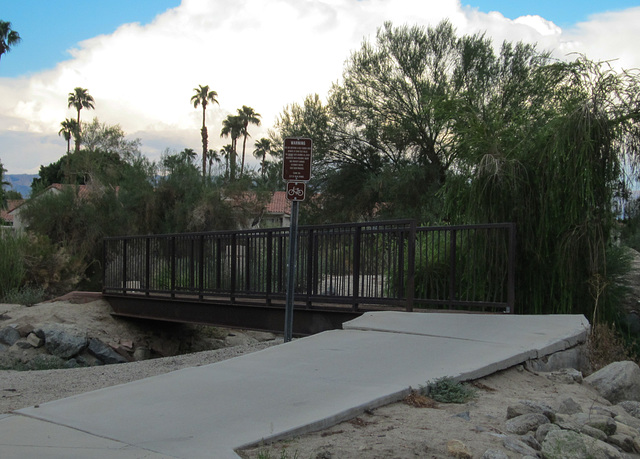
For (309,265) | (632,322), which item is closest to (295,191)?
(309,265)

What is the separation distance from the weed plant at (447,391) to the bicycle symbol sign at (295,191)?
13.1 ft

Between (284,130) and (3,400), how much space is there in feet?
86.0

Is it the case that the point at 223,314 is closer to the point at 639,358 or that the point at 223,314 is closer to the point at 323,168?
the point at 639,358

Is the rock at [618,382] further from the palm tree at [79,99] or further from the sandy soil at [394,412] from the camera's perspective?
the palm tree at [79,99]

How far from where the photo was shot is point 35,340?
14.2 m

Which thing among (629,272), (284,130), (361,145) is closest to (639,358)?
(629,272)

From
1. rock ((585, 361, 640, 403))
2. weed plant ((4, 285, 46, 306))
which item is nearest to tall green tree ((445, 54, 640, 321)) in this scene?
rock ((585, 361, 640, 403))

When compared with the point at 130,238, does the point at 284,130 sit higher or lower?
higher

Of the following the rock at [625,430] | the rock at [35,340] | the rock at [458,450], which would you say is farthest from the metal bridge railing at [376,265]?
the rock at [458,450]

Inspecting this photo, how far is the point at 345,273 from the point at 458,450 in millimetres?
7026

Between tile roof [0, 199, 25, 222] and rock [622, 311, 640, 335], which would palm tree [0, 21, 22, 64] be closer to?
tile roof [0, 199, 25, 222]

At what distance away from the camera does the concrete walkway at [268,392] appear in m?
4.46

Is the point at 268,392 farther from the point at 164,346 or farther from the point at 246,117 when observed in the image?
the point at 246,117

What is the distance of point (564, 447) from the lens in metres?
4.44
